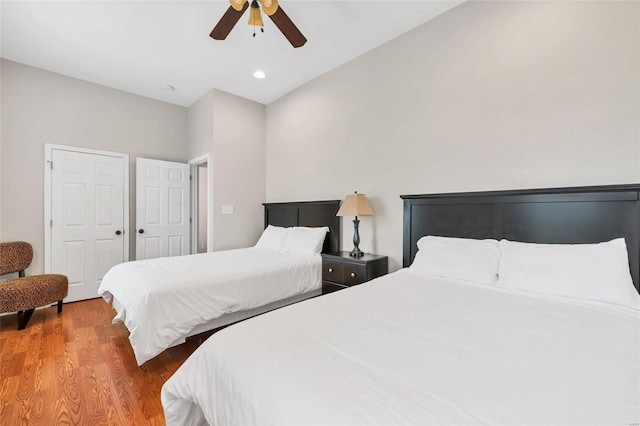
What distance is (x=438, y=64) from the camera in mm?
2496

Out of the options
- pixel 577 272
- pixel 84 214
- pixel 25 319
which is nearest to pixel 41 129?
pixel 84 214

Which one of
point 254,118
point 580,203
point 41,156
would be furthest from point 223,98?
point 580,203

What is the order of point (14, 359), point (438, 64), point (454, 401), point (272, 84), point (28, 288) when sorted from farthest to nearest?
point (272, 84), point (28, 288), point (438, 64), point (14, 359), point (454, 401)

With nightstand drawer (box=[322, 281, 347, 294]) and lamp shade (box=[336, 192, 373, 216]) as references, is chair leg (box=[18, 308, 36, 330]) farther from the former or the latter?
lamp shade (box=[336, 192, 373, 216])

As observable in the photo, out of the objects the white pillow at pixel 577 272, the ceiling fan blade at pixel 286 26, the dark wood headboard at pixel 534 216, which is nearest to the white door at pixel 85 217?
the ceiling fan blade at pixel 286 26

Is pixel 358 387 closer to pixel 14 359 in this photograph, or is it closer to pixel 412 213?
pixel 412 213

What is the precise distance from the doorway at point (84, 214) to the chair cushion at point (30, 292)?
601 millimetres

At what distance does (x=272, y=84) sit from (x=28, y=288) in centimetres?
359

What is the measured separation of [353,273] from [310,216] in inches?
47.2

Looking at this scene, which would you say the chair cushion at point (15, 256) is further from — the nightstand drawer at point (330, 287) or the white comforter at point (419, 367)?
the nightstand drawer at point (330, 287)

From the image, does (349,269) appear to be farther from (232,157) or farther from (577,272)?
(232,157)

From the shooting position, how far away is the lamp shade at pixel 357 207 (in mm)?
2787

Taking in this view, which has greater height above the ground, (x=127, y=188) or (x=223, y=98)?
(x=223, y=98)

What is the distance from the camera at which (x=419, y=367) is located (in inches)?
34.6
